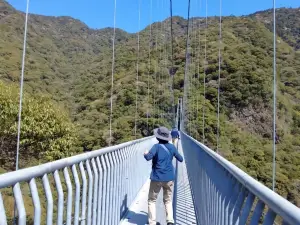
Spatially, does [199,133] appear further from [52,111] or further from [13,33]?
[13,33]

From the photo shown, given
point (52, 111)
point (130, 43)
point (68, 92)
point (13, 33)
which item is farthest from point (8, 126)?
point (130, 43)

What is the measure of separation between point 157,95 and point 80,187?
31.5m

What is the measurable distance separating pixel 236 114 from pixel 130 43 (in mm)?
24535

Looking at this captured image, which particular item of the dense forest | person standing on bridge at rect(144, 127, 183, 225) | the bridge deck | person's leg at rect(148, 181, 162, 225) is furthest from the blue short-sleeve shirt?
the dense forest

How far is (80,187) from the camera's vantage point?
98.6 inches

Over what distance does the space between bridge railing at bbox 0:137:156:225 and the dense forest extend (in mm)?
10704

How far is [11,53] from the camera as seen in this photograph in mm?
31047

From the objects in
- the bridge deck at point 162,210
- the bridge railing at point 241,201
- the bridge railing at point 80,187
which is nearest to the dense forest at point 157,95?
the bridge deck at point 162,210

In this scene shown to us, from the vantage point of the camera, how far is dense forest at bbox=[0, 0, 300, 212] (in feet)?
58.2

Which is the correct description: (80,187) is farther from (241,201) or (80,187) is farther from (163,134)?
(163,134)

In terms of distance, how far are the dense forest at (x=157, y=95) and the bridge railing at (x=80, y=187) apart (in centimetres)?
1070

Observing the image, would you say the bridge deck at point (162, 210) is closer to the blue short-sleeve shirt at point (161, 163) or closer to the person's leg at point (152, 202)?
A: the person's leg at point (152, 202)

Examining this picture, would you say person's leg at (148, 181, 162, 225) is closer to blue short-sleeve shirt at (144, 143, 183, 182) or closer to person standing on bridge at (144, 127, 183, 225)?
person standing on bridge at (144, 127, 183, 225)

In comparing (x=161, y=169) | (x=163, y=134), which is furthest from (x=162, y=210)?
(x=163, y=134)
